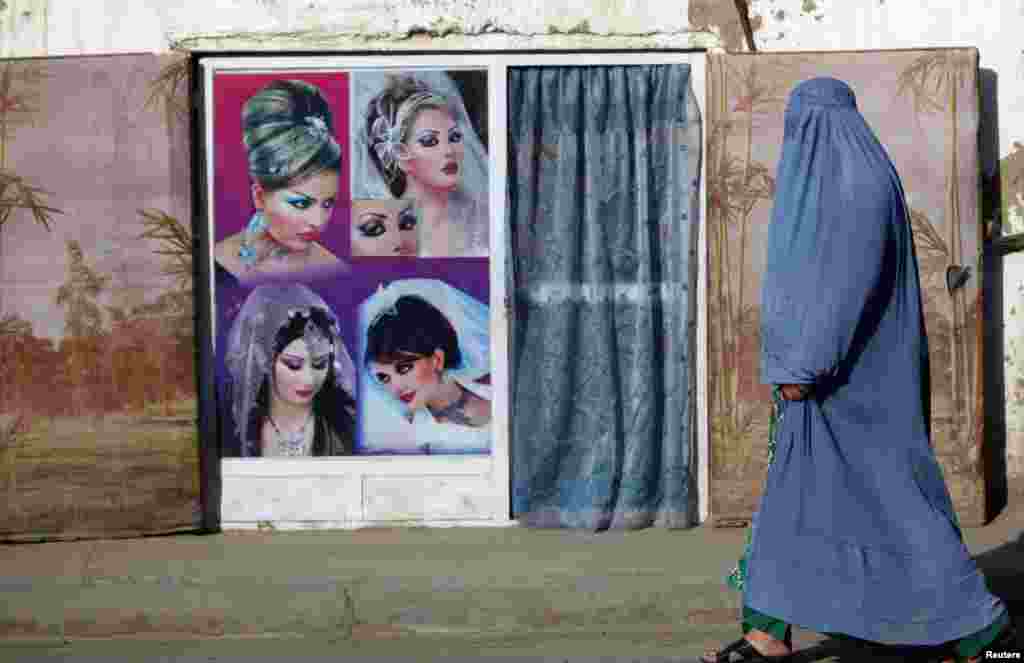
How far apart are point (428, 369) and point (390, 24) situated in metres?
1.48

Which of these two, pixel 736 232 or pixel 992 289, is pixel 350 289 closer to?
pixel 736 232

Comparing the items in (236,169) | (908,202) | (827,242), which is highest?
(236,169)

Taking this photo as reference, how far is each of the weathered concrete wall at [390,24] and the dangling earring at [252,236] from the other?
0.73 m

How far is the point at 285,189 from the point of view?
7.29 m

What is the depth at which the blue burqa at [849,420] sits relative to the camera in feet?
16.0

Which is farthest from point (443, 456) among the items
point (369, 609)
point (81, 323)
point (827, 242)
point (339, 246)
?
point (827, 242)

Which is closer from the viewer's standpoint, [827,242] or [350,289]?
[827,242]

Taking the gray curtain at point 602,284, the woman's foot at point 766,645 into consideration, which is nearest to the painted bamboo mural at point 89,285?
the gray curtain at point 602,284

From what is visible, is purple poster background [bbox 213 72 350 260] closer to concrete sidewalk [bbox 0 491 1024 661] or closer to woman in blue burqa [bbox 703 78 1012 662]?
concrete sidewalk [bbox 0 491 1024 661]

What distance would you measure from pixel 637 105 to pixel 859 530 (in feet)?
9.23

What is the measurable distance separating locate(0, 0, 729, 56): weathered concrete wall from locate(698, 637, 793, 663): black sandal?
294 cm

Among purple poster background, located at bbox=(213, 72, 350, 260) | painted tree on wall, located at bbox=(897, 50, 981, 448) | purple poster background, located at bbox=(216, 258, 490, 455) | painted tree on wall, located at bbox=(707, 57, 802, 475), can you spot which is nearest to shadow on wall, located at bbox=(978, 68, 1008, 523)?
painted tree on wall, located at bbox=(897, 50, 981, 448)

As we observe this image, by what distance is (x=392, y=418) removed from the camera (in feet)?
24.2

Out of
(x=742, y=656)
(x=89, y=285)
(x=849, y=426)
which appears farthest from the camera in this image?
(x=89, y=285)
